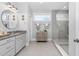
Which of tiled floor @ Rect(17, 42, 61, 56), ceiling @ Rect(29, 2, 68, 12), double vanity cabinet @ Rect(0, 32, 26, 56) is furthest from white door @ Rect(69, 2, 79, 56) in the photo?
double vanity cabinet @ Rect(0, 32, 26, 56)

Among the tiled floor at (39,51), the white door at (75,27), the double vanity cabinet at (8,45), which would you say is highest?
the white door at (75,27)

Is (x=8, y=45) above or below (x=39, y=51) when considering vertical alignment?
above

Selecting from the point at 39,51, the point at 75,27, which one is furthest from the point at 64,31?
the point at 75,27

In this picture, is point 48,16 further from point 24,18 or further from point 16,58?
point 16,58

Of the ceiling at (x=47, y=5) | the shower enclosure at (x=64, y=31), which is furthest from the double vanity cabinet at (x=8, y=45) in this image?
the shower enclosure at (x=64, y=31)

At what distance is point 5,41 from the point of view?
309 cm

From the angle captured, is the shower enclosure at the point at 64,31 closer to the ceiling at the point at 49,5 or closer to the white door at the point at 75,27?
the ceiling at the point at 49,5

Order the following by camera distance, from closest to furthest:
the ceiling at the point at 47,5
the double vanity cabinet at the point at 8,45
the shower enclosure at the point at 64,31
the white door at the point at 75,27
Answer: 1. the white door at the point at 75,27
2. the ceiling at the point at 47,5
3. the double vanity cabinet at the point at 8,45
4. the shower enclosure at the point at 64,31

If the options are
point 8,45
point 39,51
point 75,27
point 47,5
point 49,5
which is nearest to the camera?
point 75,27

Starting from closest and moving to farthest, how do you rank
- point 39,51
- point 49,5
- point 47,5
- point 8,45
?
point 8,45 < point 39,51 < point 47,5 < point 49,5

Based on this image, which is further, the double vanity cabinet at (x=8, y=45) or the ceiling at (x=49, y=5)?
the double vanity cabinet at (x=8, y=45)

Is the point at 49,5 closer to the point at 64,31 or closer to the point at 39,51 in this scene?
the point at 64,31

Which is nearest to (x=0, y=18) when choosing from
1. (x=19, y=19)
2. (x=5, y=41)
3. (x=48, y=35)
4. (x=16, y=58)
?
(x=5, y=41)

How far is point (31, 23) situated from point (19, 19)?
217 centimetres
